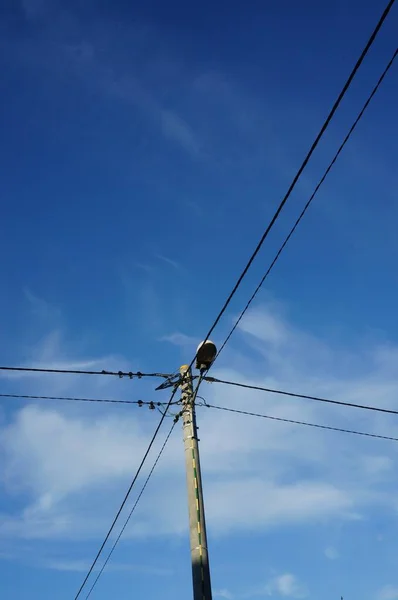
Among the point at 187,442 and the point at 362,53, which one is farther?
the point at 187,442

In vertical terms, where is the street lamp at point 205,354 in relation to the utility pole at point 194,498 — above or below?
above

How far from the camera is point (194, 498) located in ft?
27.5

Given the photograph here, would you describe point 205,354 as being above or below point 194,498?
above

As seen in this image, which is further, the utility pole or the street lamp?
the street lamp

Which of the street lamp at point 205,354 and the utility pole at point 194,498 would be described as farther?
the street lamp at point 205,354

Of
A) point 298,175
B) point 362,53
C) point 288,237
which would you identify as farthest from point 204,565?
point 362,53

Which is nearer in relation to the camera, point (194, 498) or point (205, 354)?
point (194, 498)

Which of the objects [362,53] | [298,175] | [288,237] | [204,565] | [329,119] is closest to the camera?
[362,53]

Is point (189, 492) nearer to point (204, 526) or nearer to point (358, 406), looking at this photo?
point (204, 526)

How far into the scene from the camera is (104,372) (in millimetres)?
10602

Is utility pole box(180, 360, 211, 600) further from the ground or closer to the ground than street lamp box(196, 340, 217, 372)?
closer to the ground

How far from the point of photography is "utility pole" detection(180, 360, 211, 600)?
7.52 meters

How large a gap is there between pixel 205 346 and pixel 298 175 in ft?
14.2

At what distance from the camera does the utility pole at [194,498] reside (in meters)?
7.52
